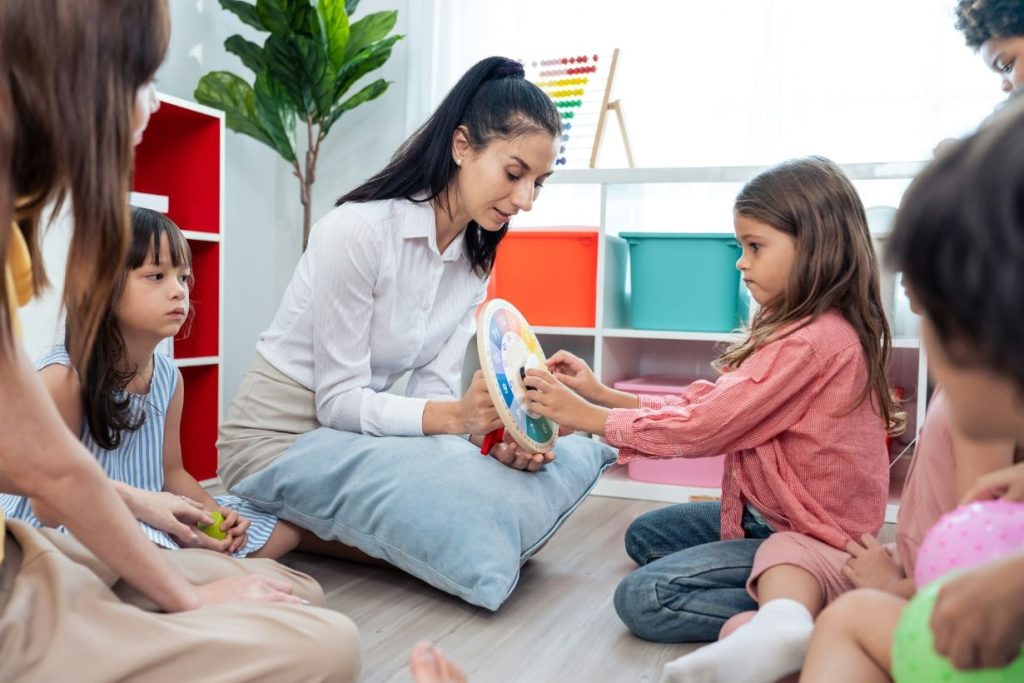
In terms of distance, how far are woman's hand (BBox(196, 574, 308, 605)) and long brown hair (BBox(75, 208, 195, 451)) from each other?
47 centimetres

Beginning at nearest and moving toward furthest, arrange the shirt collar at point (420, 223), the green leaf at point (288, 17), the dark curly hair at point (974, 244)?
the dark curly hair at point (974, 244) → the shirt collar at point (420, 223) → the green leaf at point (288, 17)

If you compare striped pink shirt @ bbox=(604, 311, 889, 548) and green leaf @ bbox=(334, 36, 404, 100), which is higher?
green leaf @ bbox=(334, 36, 404, 100)

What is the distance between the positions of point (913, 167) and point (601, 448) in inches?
36.7

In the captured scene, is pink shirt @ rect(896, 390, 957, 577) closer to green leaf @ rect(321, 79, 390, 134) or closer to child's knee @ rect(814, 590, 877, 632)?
child's knee @ rect(814, 590, 877, 632)

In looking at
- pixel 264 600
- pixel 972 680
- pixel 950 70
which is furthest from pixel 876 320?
pixel 950 70

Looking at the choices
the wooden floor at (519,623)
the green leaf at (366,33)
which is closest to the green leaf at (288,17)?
the green leaf at (366,33)

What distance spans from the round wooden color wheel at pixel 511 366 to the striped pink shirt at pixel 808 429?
0.22 meters

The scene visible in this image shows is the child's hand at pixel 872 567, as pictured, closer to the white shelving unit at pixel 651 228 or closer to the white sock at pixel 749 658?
the white sock at pixel 749 658

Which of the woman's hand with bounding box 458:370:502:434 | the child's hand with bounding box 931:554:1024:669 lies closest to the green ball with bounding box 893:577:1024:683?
the child's hand with bounding box 931:554:1024:669

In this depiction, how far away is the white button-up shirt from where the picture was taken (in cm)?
155

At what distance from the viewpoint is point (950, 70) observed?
2236 mm

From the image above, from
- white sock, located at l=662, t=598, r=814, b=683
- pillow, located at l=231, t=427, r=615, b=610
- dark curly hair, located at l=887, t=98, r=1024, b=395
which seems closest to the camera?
dark curly hair, located at l=887, t=98, r=1024, b=395

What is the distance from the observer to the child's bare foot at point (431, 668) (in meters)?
0.84

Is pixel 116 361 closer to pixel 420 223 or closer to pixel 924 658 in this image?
pixel 420 223
